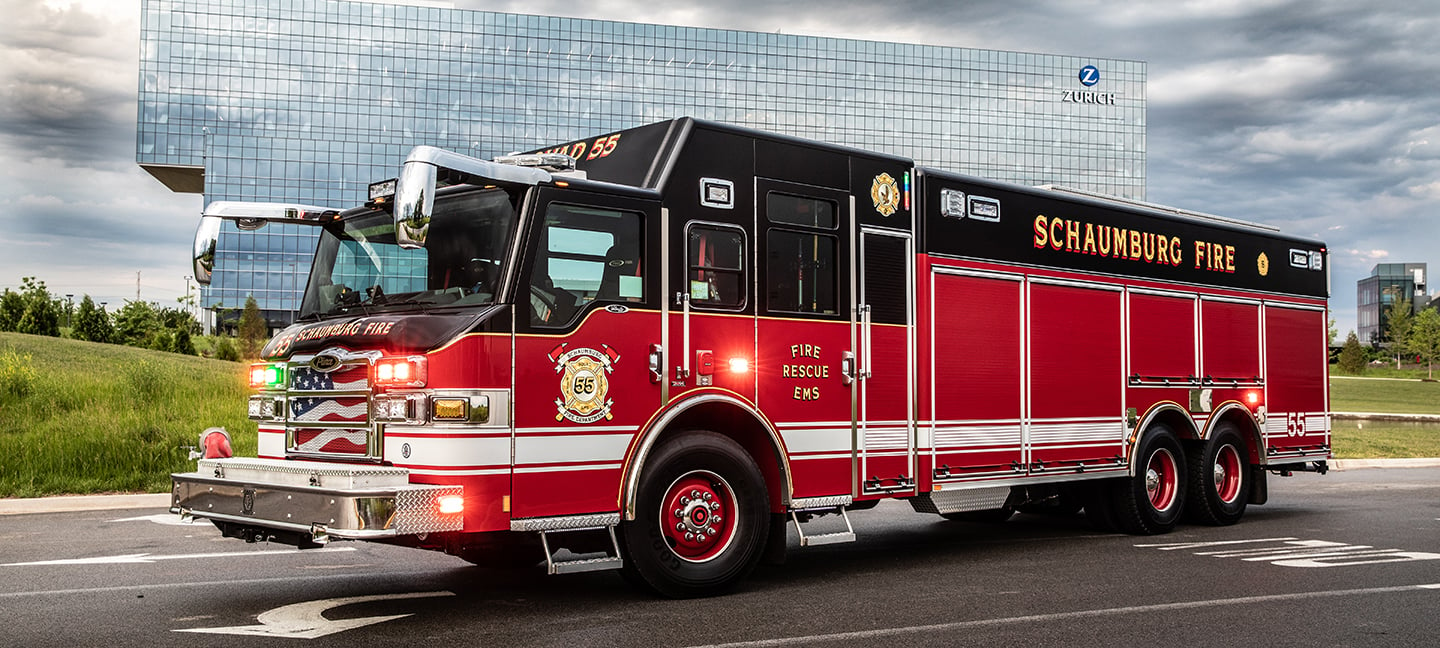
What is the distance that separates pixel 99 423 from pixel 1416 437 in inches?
1139

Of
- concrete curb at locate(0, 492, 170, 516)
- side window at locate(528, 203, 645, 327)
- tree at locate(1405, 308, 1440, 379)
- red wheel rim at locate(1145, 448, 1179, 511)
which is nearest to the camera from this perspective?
side window at locate(528, 203, 645, 327)

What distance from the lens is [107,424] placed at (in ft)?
55.9

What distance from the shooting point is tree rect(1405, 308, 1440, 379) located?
84562mm

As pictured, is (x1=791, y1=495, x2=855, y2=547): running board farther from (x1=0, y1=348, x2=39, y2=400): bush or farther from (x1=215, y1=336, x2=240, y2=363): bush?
(x1=215, y1=336, x2=240, y2=363): bush

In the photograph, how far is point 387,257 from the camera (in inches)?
322

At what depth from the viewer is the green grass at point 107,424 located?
15383mm

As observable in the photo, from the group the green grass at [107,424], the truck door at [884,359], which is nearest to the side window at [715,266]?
the truck door at [884,359]

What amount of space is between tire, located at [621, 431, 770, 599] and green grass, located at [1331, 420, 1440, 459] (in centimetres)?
1836

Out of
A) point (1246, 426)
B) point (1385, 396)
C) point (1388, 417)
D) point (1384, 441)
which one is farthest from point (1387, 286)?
point (1246, 426)

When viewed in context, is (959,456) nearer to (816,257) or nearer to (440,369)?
(816,257)

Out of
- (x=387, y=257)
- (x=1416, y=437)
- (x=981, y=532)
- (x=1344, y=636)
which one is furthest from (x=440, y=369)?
(x=1416, y=437)

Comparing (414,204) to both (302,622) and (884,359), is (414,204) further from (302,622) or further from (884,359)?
(884,359)

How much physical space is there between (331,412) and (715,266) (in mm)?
2620

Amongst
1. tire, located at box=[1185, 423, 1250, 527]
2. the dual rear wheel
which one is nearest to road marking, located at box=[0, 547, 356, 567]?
the dual rear wheel
